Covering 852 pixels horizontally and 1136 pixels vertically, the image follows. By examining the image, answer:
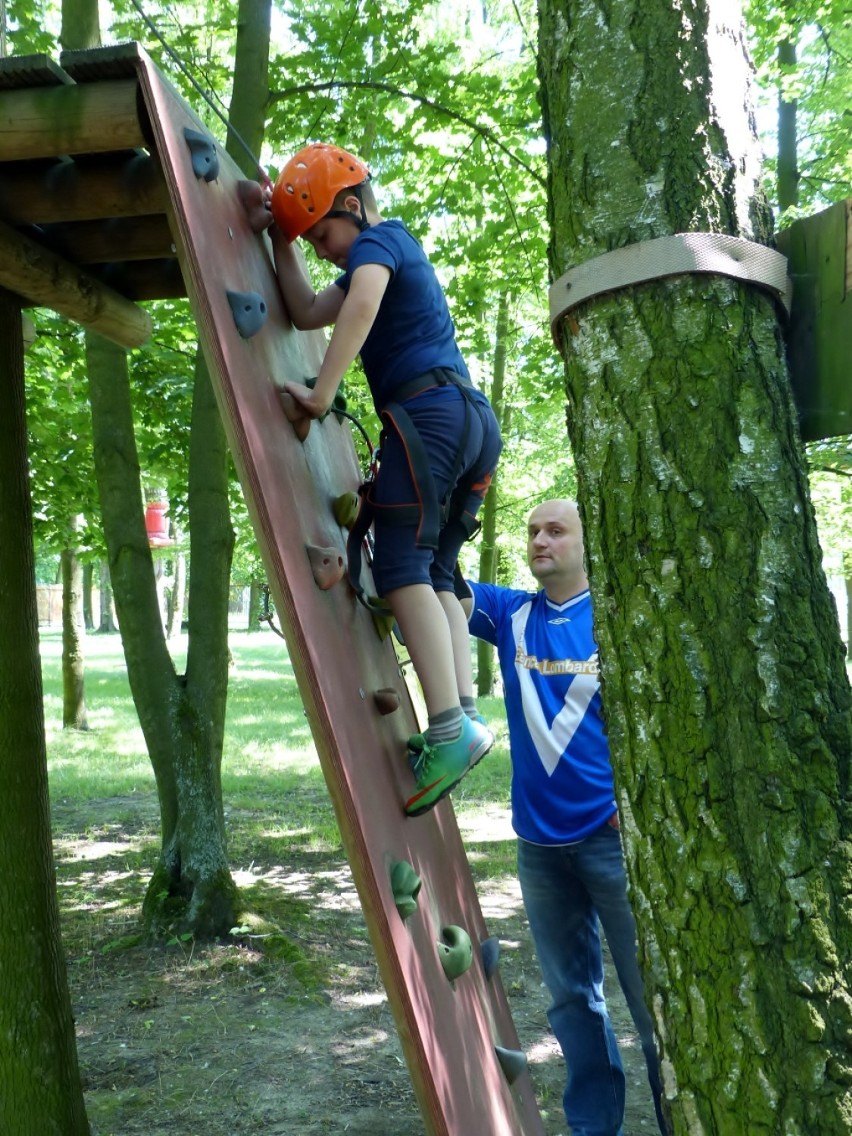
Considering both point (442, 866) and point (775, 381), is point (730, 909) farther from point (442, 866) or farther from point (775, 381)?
point (442, 866)

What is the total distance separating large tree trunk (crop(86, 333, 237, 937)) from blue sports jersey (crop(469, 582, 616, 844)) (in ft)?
8.89

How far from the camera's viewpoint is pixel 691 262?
1.62 meters

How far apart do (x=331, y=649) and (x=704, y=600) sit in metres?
0.76

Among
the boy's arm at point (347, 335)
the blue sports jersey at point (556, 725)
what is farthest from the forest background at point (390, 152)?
the boy's arm at point (347, 335)

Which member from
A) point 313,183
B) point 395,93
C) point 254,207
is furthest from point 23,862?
point 395,93

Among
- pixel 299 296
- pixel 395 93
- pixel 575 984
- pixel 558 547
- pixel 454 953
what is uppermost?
pixel 395 93

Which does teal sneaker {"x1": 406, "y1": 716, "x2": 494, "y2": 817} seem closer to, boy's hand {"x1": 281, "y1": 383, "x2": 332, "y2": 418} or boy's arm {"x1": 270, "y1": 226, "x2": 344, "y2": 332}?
boy's hand {"x1": 281, "y1": 383, "x2": 332, "y2": 418}

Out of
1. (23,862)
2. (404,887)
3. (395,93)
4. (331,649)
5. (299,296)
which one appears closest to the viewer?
(404,887)

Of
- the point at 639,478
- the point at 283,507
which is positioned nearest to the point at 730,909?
the point at 639,478

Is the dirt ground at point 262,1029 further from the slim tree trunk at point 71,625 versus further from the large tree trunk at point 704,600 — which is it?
the slim tree trunk at point 71,625

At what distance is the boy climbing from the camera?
229 centimetres

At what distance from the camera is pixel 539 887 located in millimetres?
3213

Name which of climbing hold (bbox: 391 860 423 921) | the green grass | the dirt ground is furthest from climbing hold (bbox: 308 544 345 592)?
the green grass

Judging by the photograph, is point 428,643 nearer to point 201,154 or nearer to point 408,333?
point 408,333
